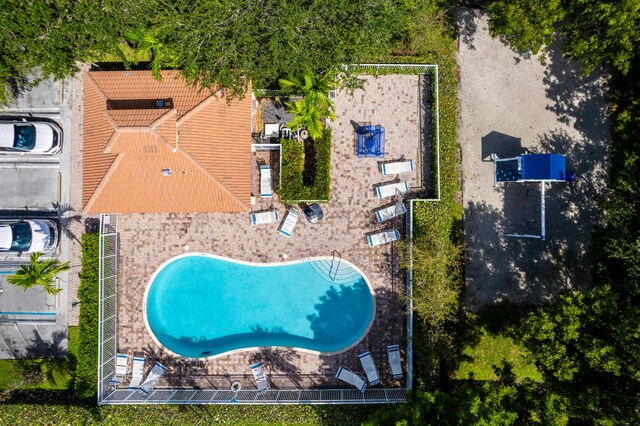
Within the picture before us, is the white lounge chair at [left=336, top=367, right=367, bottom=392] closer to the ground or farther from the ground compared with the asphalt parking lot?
closer to the ground

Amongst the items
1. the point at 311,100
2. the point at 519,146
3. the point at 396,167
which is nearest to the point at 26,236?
the point at 311,100

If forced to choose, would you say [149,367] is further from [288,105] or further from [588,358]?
[588,358]

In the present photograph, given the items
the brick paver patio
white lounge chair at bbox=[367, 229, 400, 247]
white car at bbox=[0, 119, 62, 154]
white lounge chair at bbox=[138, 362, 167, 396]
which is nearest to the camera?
white car at bbox=[0, 119, 62, 154]

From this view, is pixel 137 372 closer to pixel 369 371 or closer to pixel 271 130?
pixel 369 371

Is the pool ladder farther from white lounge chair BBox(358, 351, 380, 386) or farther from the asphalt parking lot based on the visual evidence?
the asphalt parking lot

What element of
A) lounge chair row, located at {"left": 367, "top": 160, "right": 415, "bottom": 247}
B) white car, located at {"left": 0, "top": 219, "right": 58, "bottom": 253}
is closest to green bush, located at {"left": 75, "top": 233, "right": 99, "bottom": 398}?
white car, located at {"left": 0, "top": 219, "right": 58, "bottom": 253}

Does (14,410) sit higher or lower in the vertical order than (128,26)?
lower

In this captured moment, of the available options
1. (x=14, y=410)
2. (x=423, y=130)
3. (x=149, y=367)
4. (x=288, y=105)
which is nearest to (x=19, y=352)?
(x=14, y=410)
